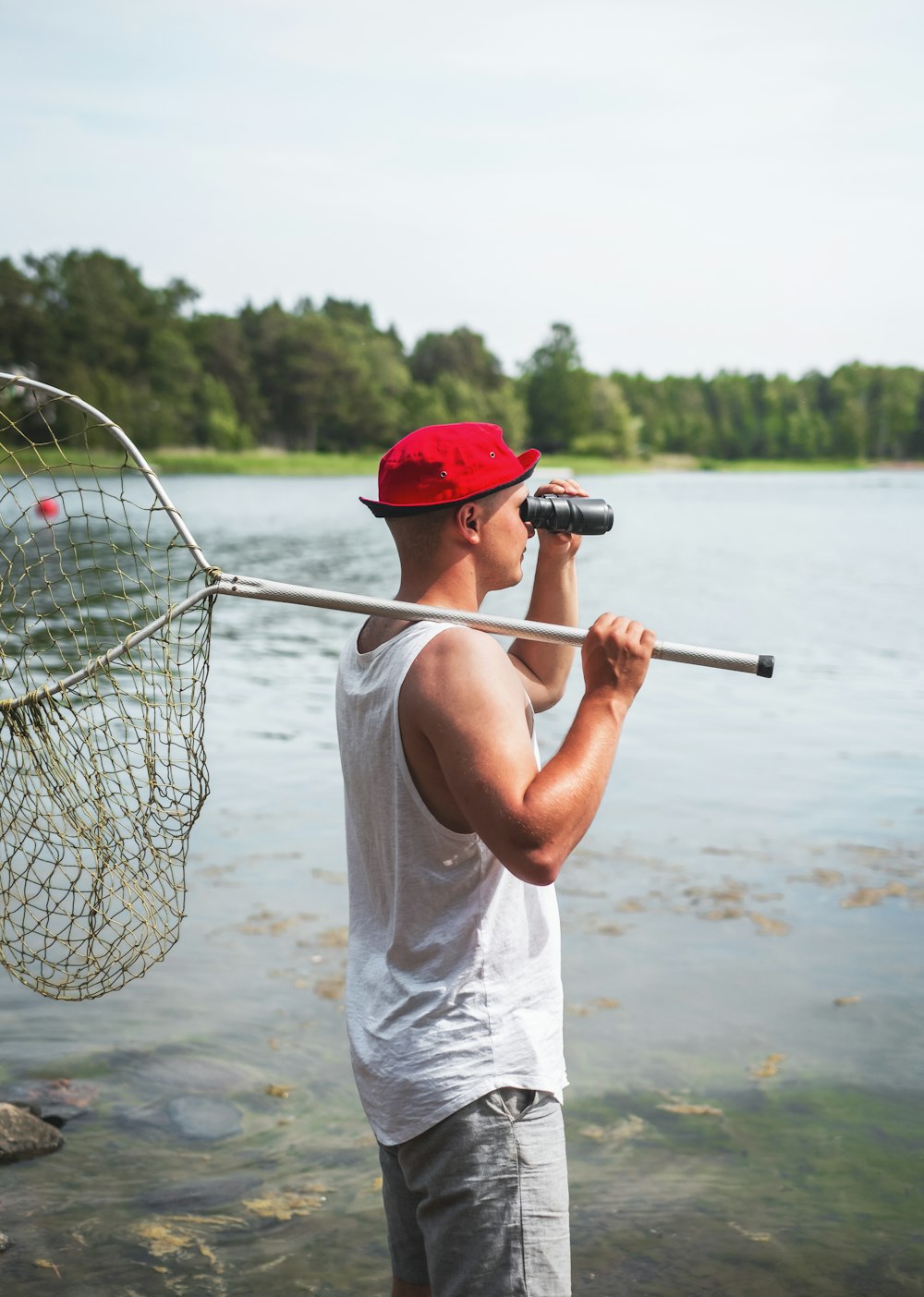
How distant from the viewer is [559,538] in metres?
2.76

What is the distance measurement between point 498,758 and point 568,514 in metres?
0.80

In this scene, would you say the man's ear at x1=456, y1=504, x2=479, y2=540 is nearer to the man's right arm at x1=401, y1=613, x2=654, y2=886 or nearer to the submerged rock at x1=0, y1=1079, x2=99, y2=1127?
the man's right arm at x1=401, y1=613, x2=654, y2=886

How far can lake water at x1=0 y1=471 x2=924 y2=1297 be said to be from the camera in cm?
397

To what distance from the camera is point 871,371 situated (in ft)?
536

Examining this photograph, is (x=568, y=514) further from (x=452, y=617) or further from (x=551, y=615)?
(x=452, y=617)

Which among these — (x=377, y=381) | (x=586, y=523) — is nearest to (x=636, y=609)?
(x=586, y=523)

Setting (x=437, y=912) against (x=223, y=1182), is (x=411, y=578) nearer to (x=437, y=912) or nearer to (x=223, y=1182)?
(x=437, y=912)

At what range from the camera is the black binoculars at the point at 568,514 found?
2.59m

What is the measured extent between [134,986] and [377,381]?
4973 inches

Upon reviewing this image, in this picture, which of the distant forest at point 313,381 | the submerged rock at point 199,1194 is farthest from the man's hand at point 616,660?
the distant forest at point 313,381

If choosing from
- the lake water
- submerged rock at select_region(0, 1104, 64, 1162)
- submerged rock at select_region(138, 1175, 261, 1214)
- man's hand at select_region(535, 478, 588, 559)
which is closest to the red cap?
man's hand at select_region(535, 478, 588, 559)

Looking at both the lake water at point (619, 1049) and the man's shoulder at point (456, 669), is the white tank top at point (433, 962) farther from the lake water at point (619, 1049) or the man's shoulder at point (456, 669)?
the lake water at point (619, 1049)

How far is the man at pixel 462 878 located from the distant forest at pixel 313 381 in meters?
88.9

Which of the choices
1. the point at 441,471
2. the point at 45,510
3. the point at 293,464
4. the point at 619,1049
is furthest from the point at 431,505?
the point at 293,464
